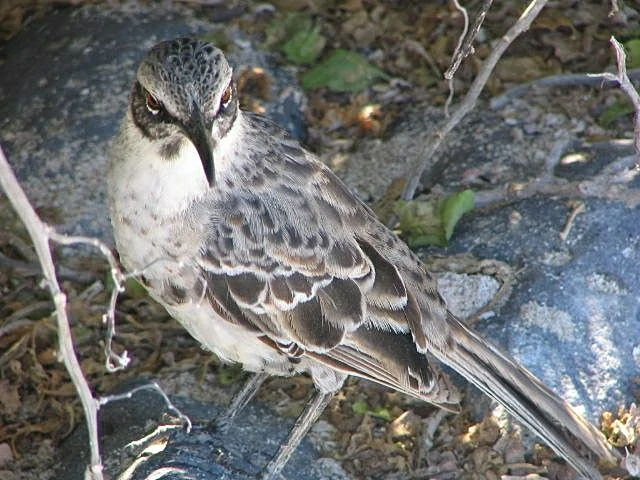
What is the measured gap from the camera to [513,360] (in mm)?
6957

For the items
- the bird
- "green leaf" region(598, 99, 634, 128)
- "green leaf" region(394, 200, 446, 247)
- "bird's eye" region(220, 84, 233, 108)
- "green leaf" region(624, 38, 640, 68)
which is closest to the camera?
"bird's eye" region(220, 84, 233, 108)

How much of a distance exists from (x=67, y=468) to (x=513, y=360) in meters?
2.97

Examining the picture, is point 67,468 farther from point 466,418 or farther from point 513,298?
point 513,298

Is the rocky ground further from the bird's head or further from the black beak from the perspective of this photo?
the black beak

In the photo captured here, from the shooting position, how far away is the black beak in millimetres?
5688

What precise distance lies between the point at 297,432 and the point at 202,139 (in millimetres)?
2127

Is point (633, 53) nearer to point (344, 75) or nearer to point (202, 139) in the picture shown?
point (344, 75)

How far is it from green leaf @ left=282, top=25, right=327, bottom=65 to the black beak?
168 inches

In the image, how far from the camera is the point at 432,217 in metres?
8.23

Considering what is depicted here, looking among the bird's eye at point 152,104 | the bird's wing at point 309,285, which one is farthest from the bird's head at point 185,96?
the bird's wing at point 309,285

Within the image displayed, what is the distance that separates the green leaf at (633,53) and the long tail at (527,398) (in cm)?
335

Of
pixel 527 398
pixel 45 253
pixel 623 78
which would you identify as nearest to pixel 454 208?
pixel 527 398

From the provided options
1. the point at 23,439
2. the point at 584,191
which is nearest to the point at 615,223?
the point at 584,191

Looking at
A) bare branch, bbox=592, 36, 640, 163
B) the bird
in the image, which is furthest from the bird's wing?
bare branch, bbox=592, 36, 640, 163
